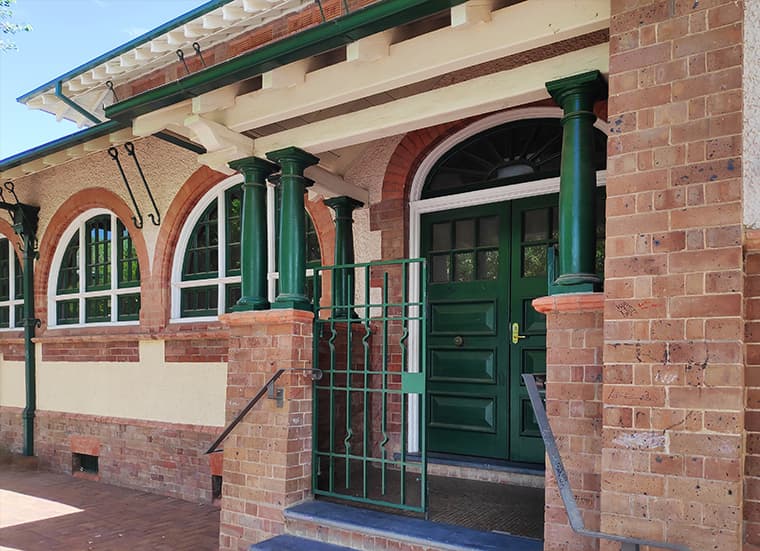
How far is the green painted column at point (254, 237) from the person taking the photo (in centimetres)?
470

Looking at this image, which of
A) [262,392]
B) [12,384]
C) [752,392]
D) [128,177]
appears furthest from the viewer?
[12,384]

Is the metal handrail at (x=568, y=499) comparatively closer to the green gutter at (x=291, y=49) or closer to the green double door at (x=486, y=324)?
the green double door at (x=486, y=324)

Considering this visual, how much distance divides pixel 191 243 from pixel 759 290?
6146mm

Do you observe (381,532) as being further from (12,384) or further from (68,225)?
(12,384)

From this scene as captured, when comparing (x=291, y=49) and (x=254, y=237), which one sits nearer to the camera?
(x=291, y=49)

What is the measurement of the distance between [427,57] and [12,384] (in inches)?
337

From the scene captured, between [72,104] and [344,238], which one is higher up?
[72,104]

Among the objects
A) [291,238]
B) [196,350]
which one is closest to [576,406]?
[291,238]

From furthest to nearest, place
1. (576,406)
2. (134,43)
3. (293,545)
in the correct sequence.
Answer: (134,43) < (293,545) < (576,406)

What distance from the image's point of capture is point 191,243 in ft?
23.9

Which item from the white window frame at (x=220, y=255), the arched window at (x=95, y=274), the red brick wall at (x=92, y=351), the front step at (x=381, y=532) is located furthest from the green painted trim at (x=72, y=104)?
the front step at (x=381, y=532)

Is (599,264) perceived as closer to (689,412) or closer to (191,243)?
(689,412)

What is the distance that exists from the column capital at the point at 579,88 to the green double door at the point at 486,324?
1.57 metres

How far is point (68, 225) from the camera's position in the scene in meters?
8.62
